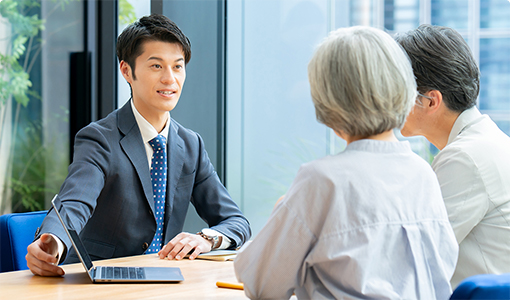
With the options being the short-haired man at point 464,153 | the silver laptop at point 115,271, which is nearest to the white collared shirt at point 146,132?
the silver laptop at point 115,271

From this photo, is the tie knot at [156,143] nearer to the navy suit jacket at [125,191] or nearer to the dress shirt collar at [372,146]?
the navy suit jacket at [125,191]

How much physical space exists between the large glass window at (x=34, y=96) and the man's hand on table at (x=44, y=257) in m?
2.44

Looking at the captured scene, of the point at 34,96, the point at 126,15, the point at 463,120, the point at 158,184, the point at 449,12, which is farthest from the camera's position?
the point at 34,96

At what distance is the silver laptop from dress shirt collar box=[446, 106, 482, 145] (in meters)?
0.88

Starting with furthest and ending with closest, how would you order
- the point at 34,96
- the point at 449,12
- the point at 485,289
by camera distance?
1. the point at 34,96
2. the point at 449,12
3. the point at 485,289

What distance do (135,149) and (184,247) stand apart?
1.37 feet

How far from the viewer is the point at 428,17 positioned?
119 inches

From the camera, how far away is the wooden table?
1122mm

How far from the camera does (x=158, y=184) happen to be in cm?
180

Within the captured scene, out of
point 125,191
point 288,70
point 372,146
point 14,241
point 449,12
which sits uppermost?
point 449,12

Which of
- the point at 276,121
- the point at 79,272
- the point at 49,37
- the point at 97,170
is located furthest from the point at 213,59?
the point at 79,272

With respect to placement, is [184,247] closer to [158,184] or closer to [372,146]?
[158,184]

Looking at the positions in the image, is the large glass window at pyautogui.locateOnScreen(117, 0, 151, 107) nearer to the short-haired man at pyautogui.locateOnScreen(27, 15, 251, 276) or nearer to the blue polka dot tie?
the short-haired man at pyautogui.locateOnScreen(27, 15, 251, 276)

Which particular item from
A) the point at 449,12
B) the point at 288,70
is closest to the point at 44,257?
the point at 288,70
